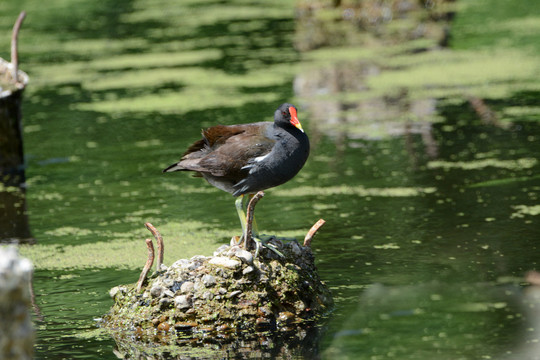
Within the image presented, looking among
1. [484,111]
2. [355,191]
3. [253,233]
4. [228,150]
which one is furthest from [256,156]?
[484,111]

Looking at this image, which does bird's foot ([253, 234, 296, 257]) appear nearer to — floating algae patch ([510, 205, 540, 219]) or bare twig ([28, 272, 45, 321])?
bare twig ([28, 272, 45, 321])

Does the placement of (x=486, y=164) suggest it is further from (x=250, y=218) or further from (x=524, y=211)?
(x=250, y=218)

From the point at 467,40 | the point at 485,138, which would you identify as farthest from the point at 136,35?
the point at 485,138

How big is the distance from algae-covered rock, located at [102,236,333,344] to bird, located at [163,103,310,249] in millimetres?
226

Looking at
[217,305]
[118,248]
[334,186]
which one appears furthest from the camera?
[334,186]

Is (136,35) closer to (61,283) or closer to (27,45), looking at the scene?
(27,45)

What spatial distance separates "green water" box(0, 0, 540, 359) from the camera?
196 inches

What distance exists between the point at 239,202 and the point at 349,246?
1.36 metres

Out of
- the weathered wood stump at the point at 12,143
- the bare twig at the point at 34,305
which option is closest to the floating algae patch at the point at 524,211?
the bare twig at the point at 34,305

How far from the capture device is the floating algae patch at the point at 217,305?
4719mm

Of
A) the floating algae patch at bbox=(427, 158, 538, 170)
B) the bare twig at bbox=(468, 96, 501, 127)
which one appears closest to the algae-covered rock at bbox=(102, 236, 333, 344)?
the floating algae patch at bbox=(427, 158, 538, 170)

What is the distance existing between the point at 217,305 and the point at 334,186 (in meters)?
3.20

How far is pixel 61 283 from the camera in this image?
5.84 metres

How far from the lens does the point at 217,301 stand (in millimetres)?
4746
